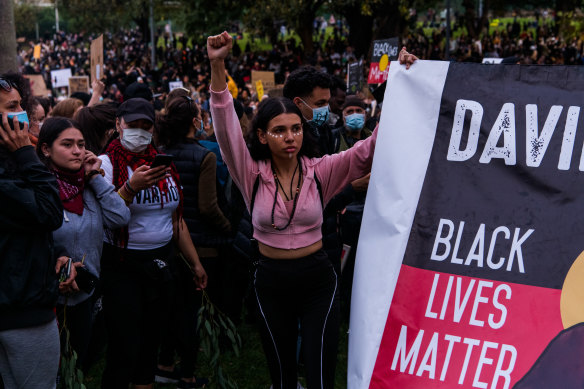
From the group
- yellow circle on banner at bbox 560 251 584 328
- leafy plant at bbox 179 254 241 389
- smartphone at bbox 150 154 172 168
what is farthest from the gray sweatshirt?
yellow circle on banner at bbox 560 251 584 328

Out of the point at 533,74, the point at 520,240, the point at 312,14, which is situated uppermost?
the point at 533,74

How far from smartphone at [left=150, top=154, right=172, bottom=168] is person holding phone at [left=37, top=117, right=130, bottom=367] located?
0.82 feet

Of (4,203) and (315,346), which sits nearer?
(4,203)

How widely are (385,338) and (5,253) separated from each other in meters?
1.52

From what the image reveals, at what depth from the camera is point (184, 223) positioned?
420 centimetres

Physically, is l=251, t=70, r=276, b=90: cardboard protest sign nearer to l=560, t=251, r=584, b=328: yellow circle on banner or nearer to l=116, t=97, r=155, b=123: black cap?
l=116, t=97, r=155, b=123: black cap

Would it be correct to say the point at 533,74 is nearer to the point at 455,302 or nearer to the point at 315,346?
the point at 455,302

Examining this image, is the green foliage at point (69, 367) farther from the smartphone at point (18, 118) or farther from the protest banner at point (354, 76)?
the protest banner at point (354, 76)

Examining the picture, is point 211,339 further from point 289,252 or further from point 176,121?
point 176,121

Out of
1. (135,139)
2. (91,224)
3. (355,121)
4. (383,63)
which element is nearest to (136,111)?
(135,139)

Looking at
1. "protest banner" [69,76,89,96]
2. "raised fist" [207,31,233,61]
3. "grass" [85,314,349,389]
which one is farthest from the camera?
"protest banner" [69,76,89,96]

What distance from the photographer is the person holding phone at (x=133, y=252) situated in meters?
3.71

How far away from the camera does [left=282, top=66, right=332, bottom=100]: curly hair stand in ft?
13.1

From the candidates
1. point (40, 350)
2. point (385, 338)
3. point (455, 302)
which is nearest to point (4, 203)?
point (40, 350)
